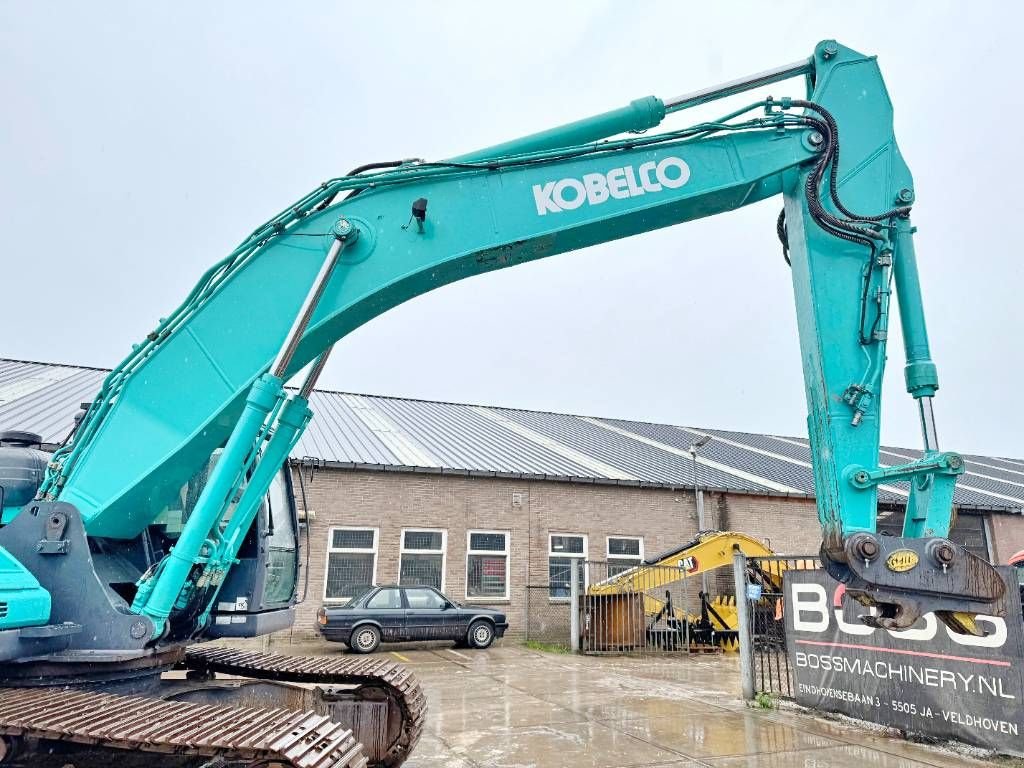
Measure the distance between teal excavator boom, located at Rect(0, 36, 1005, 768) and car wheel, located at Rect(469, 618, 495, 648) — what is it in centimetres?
1067

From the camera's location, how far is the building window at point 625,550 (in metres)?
18.6

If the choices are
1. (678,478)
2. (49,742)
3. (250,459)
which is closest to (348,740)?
(49,742)

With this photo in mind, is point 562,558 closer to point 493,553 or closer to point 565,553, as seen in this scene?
point 565,553

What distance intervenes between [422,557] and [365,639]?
10.6 ft

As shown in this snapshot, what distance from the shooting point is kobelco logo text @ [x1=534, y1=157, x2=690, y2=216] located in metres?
4.64

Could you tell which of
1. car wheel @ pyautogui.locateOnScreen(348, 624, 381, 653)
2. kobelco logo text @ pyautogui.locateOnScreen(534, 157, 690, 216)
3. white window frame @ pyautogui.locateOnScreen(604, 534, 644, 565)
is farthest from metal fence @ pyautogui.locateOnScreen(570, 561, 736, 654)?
kobelco logo text @ pyautogui.locateOnScreen(534, 157, 690, 216)

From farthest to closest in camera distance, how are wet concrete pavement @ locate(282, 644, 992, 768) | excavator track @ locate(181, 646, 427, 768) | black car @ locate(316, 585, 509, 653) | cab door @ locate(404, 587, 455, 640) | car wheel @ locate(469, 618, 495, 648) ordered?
car wheel @ locate(469, 618, 495, 648), cab door @ locate(404, 587, 455, 640), black car @ locate(316, 585, 509, 653), wet concrete pavement @ locate(282, 644, 992, 768), excavator track @ locate(181, 646, 427, 768)

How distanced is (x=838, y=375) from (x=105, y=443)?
Result: 14.0 feet

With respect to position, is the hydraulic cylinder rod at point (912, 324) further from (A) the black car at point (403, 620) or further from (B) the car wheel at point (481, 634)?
(B) the car wheel at point (481, 634)

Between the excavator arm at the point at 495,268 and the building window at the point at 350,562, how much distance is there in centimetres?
1159

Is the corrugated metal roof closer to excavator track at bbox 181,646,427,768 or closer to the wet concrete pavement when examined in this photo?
the wet concrete pavement

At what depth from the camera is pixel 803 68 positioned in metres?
4.88

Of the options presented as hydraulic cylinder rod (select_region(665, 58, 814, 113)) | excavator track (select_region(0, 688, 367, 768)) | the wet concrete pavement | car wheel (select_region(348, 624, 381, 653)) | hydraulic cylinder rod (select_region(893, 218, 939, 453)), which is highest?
hydraulic cylinder rod (select_region(665, 58, 814, 113))

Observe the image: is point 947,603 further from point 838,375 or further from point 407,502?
point 407,502
